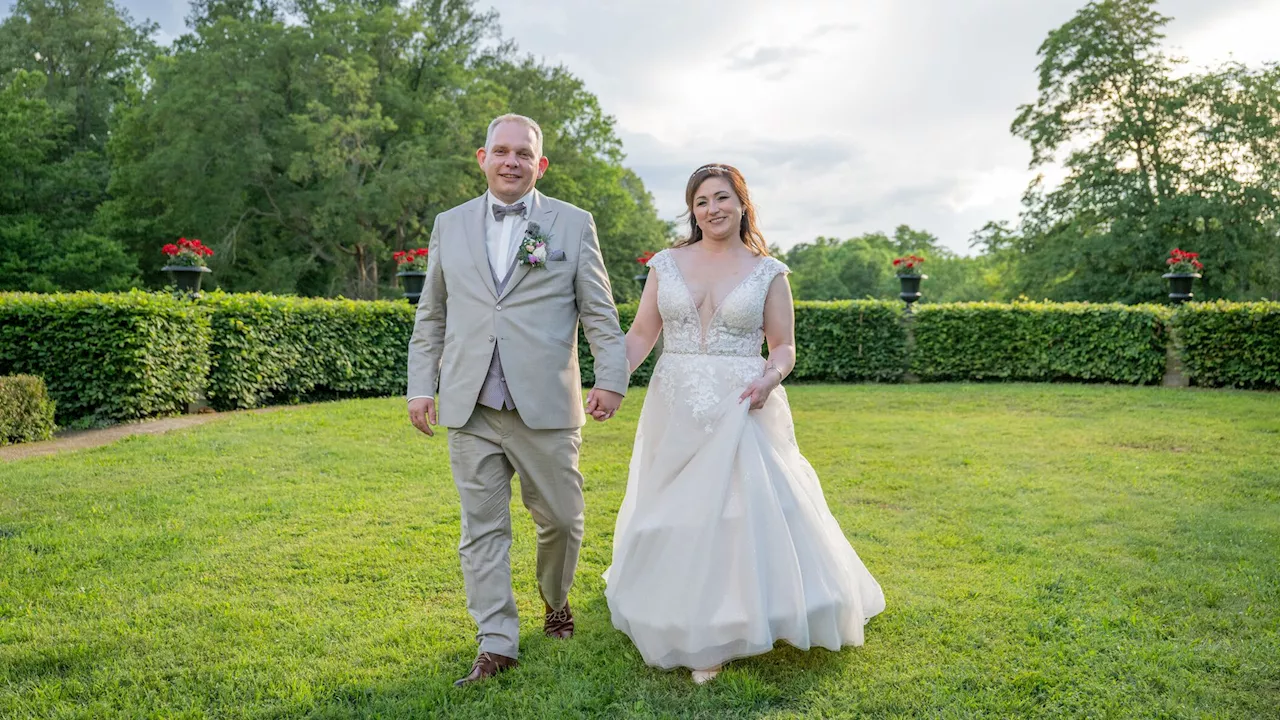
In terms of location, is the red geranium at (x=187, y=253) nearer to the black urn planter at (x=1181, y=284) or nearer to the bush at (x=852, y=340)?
the bush at (x=852, y=340)

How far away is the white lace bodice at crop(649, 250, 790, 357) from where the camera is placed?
391cm

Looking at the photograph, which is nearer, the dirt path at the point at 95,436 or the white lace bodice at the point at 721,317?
the white lace bodice at the point at 721,317

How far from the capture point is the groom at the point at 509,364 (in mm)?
3561

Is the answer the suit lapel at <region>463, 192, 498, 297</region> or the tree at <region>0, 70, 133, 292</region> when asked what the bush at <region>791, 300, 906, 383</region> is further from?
the tree at <region>0, 70, 133, 292</region>

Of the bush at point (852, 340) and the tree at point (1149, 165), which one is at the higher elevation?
the tree at point (1149, 165)

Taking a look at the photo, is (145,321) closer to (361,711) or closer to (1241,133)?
(361,711)

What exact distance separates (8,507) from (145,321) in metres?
4.20

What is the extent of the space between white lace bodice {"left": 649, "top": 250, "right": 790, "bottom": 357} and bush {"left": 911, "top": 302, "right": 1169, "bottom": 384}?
46.1 feet

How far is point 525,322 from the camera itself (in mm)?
3584

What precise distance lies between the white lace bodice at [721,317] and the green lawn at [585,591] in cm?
→ 130

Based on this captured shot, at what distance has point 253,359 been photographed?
39.2 feet

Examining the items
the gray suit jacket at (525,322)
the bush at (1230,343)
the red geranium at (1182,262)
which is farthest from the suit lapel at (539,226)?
the red geranium at (1182,262)

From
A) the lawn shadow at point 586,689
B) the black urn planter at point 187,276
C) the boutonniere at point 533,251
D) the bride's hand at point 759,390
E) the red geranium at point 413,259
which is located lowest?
the lawn shadow at point 586,689

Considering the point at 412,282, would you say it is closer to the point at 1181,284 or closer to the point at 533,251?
the point at 533,251
